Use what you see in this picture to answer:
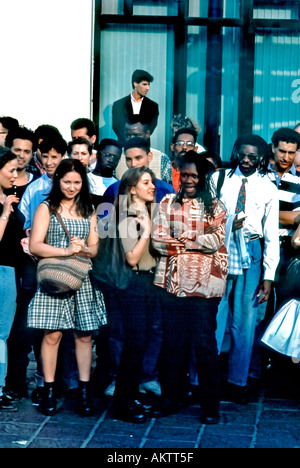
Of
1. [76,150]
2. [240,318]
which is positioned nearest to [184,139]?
[76,150]

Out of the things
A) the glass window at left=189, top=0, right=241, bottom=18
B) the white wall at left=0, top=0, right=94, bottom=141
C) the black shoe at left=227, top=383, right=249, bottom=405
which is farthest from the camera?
the glass window at left=189, top=0, right=241, bottom=18

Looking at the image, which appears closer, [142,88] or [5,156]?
[5,156]

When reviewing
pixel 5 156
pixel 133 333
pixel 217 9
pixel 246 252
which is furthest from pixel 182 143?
pixel 217 9

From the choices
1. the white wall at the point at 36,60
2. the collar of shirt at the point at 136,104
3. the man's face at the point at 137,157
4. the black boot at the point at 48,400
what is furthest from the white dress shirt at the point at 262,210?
the white wall at the point at 36,60

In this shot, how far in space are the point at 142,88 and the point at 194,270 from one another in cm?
413

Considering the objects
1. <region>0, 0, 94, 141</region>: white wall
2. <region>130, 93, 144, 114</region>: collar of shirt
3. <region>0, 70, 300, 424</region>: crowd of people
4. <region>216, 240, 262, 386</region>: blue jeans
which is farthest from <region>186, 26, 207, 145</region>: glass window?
<region>216, 240, 262, 386</region>: blue jeans

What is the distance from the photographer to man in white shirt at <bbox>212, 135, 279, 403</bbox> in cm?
757

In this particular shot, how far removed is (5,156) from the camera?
739cm

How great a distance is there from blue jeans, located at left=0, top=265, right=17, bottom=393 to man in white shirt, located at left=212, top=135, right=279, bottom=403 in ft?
5.35

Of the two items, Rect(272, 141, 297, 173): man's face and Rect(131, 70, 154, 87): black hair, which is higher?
Rect(131, 70, 154, 87): black hair

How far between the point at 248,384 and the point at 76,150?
8.15 ft

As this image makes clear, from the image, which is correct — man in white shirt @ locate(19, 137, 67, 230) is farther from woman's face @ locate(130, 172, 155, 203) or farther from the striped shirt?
the striped shirt

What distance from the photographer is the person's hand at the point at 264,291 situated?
300 inches

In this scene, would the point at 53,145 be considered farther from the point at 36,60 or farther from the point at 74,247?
the point at 36,60
